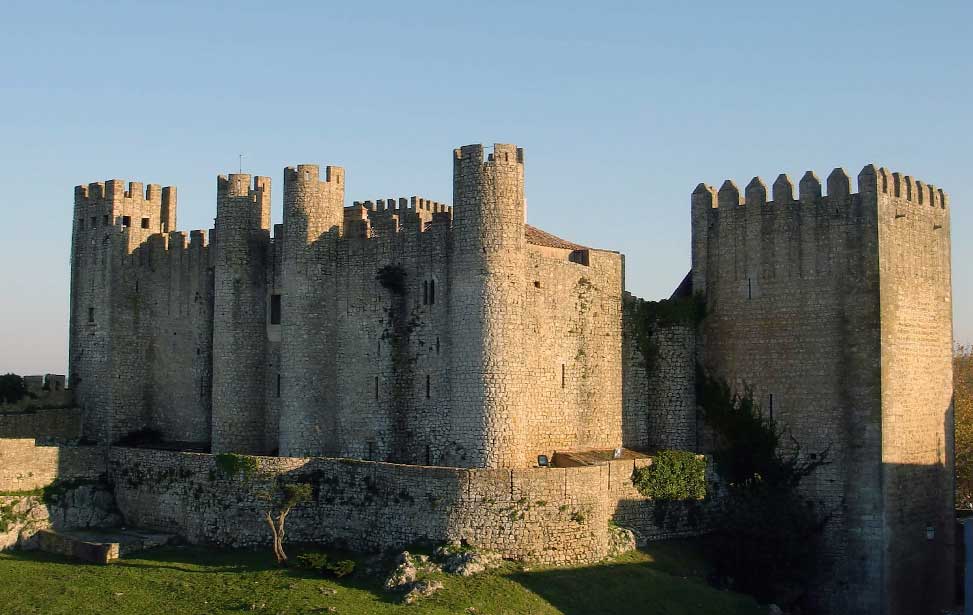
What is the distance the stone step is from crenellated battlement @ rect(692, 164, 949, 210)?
69.0 ft

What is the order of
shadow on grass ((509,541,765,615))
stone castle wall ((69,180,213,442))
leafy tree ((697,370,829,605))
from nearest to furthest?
shadow on grass ((509,541,765,615)) → leafy tree ((697,370,829,605)) → stone castle wall ((69,180,213,442))

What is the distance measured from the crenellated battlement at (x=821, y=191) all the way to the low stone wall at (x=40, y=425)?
24899 mm

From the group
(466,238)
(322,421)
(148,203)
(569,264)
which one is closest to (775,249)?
(569,264)

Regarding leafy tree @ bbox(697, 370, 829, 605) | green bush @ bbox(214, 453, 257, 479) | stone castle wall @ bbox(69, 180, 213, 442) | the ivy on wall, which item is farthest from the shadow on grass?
stone castle wall @ bbox(69, 180, 213, 442)

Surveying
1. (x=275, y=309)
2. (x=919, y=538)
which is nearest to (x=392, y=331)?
(x=275, y=309)

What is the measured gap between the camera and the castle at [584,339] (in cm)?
3444

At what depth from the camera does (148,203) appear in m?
46.2

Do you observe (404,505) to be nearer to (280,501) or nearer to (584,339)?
(280,501)

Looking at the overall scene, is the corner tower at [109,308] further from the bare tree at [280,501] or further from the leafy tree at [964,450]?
the leafy tree at [964,450]

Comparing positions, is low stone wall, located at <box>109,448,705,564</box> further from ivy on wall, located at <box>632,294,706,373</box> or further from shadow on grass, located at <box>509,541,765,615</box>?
ivy on wall, located at <box>632,294,706,373</box>

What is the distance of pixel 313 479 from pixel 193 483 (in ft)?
15.3

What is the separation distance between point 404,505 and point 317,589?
361 cm

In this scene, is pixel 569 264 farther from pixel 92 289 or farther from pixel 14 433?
pixel 14 433

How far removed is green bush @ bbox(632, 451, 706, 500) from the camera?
36.5 meters
